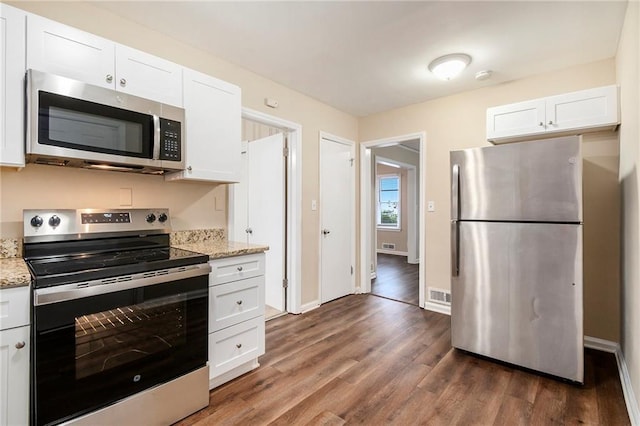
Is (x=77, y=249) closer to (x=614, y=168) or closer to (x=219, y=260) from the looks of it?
(x=219, y=260)

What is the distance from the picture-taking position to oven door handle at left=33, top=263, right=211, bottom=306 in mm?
1288

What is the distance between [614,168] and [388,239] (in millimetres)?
5669

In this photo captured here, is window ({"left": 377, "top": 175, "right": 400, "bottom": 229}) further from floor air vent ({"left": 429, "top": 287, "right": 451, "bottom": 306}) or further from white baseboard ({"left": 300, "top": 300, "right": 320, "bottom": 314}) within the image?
white baseboard ({"left": 300, "top": 300, "right": 320, "bottom": 314})

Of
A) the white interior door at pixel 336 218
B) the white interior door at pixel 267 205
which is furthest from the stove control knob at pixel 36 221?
the white interior door at pixel 336 218

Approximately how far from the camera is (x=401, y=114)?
3904mm

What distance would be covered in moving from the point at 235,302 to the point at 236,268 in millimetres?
237

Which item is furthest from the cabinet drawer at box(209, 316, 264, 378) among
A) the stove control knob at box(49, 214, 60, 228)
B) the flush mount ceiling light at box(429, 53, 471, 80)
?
the flush mount ceiling light at box(429, 53, 471, 80)

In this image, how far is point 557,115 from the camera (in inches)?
100

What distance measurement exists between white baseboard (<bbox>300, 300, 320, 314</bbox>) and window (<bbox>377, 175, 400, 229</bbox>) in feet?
15.5

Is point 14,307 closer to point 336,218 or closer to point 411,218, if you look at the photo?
point 336,218

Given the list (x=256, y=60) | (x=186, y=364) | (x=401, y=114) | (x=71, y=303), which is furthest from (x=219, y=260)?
(x=401, y=114)

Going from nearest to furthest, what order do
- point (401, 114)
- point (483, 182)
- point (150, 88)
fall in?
point (150, 88) → point (483, 182) → point (401, 114)

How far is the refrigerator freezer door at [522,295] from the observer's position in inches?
80.8

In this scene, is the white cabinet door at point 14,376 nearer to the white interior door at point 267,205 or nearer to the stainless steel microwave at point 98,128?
the stainless steel microwave at point 98,128
